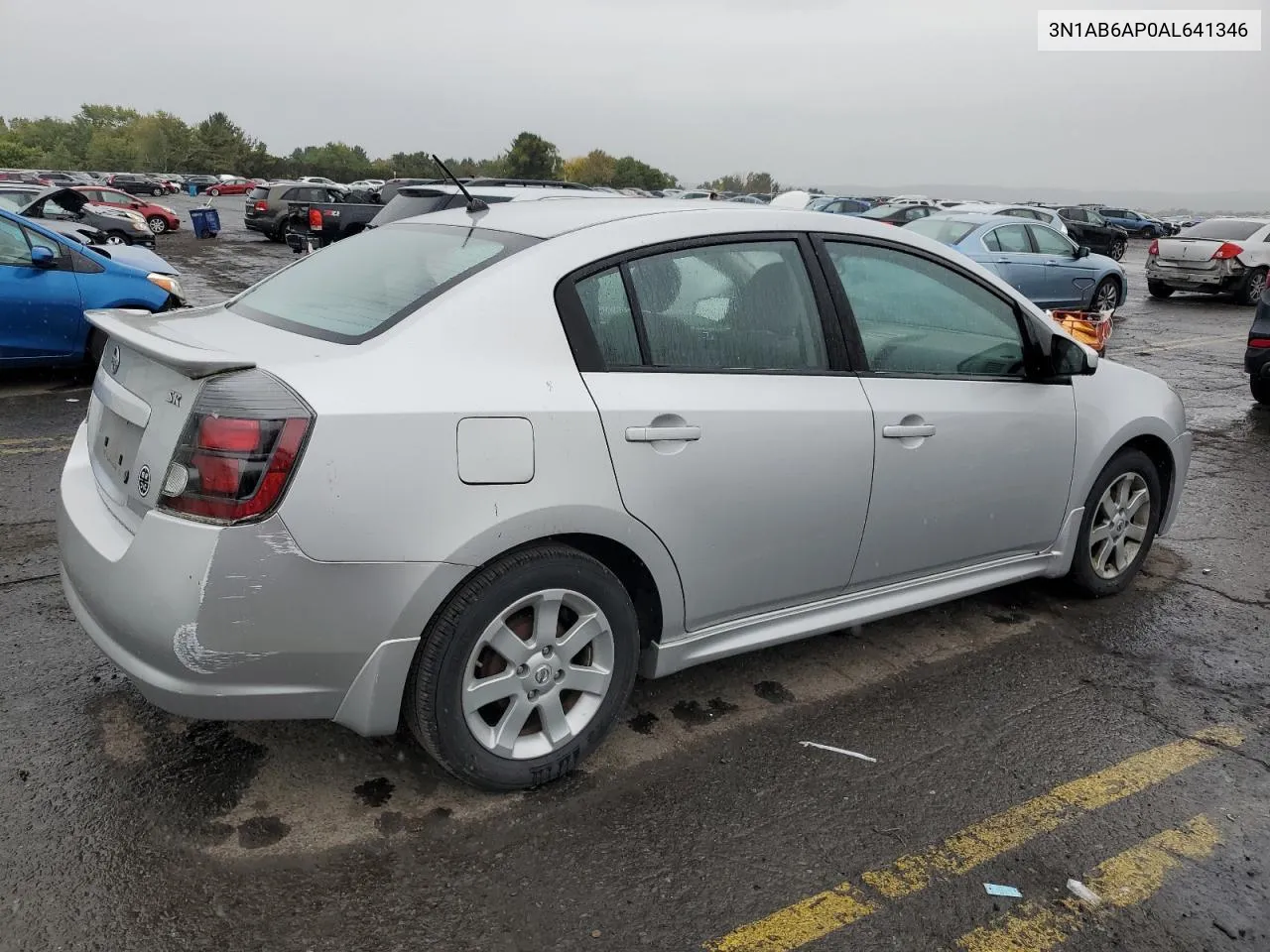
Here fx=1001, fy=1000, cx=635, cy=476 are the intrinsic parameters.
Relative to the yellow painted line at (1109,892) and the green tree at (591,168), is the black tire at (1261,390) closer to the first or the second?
the yellow painted line at (1109,892)

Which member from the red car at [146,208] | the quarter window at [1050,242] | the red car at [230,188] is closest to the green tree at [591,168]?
the red car at [230,188]

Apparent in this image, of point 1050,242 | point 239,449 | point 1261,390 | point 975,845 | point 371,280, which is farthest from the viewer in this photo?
point 1050,242

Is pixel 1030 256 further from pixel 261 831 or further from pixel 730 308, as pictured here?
pixel 261 831

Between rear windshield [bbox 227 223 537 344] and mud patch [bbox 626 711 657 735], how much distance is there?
149cm

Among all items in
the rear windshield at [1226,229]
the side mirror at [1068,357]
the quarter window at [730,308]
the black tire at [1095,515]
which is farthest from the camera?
the rear windshield at [1226,229]

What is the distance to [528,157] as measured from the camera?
8700cm

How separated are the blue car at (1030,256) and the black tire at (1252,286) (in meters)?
4.31

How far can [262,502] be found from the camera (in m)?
2.33

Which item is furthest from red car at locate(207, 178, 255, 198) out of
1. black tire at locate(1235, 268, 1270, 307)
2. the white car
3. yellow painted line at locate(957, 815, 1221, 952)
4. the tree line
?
yellow painted line at locate(957, 815, 1221, 952)

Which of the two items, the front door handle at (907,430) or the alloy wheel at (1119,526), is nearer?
the front door handle at (907,430)

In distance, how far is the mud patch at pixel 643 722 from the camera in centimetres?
322

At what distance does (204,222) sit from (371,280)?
2812 cm

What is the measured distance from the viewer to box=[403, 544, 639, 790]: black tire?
256 cm

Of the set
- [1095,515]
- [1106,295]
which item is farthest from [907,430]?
[1106,295]
